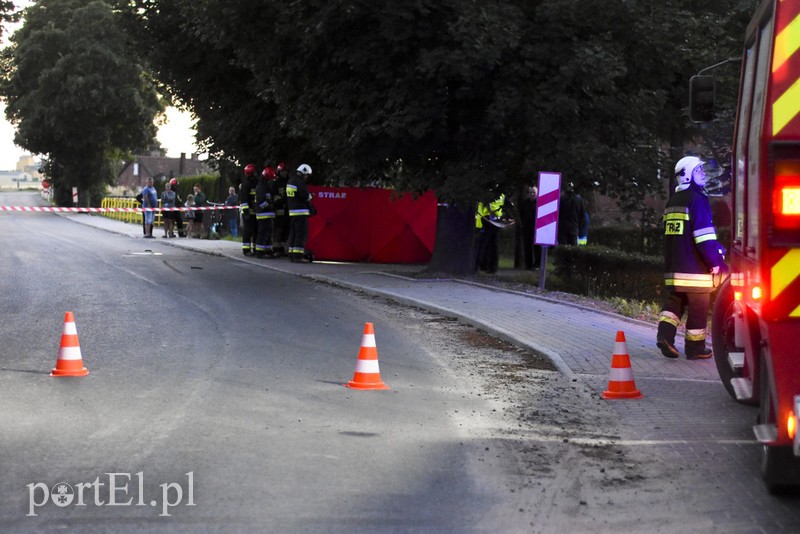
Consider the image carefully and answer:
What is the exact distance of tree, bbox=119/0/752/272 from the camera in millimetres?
17984

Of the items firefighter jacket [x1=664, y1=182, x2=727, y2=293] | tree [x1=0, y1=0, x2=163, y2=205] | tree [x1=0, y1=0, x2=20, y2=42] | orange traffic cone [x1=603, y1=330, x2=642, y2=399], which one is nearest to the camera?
orange traffic cone [x1=603, y1=330, x2=642, y2=399]

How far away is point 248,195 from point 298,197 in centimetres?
302

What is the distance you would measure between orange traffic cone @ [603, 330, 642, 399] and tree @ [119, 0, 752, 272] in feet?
29.1

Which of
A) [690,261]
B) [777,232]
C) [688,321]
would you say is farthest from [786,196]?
[688,321]

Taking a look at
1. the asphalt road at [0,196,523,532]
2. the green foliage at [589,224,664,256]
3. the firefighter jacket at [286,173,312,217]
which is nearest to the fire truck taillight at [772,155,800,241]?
the asphalt road at [0,196,523,532]

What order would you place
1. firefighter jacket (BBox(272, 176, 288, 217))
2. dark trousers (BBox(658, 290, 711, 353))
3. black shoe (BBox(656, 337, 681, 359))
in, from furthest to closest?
firefighter jacket (BBox(272, 176, 288, 217)), black shoe (BBox(656, 337, 681, 359)), dark trousers (BBox(658, 290, 711, 353))

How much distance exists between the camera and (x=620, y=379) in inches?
365

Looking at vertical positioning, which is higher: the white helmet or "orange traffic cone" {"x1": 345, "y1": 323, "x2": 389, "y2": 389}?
the white helmet

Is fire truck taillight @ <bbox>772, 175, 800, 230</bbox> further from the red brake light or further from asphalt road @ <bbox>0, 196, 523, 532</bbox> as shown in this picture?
asphalt road @ <bbox>0, 196, 523, 532</bbox>

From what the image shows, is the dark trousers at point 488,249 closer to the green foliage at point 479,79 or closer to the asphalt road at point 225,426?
the green foliage at point 479,79

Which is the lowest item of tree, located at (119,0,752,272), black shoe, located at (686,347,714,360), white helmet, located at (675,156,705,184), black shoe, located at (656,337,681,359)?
Answer: black shoe, located at (686,347,714,360)

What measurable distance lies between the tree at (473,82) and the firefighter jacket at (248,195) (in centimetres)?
535

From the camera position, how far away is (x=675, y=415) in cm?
867

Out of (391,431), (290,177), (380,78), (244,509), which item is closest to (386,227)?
(290,177)
